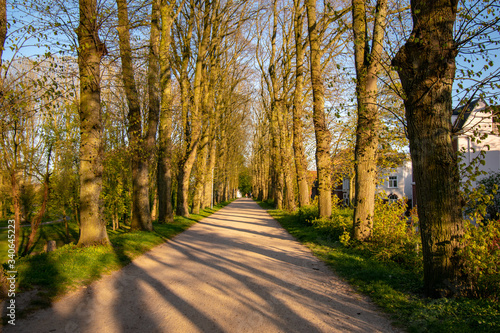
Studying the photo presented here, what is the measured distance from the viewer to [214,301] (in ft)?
15.6

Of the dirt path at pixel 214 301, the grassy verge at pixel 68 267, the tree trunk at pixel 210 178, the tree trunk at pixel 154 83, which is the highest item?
the tree trunk at pixel 154 83

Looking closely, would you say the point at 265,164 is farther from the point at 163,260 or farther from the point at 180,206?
the point at 163,260

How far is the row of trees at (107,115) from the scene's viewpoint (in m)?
6.59

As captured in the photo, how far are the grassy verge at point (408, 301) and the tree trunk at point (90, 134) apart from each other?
5.73m

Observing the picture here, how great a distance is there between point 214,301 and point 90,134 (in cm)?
532

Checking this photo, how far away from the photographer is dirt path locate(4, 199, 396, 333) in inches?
154

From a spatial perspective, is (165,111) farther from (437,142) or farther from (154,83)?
(437,142)

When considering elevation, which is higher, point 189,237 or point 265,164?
point 265,164

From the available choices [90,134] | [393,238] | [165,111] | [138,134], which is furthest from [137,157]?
[393,238]

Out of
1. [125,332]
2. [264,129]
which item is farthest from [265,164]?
[125,332]

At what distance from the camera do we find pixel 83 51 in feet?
25.3

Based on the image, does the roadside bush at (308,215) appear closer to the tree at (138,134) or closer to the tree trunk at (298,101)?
the tree trunk at (298,101)

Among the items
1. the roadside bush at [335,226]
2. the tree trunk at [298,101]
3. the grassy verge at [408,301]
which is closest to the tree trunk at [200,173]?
the tree trunk at [298,101]

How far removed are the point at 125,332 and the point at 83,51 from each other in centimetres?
674
